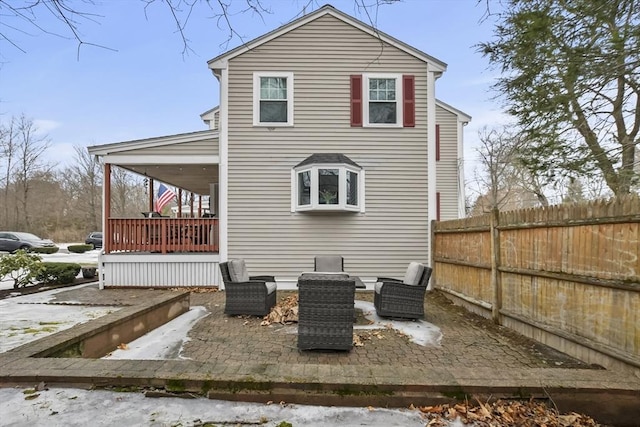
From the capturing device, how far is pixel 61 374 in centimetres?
270

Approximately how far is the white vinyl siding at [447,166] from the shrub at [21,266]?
11.7 m

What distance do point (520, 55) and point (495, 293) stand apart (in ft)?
10.9

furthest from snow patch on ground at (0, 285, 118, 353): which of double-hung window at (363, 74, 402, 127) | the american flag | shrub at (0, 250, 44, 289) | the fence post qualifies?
double-hung window at (363, 74, 402, 127)

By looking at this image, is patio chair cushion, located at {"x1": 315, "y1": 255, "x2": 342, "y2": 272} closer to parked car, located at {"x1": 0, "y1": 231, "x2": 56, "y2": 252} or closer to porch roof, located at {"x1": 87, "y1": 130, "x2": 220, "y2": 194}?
porch roof, located at {"x1": 87, "y1": 130, "x2": 220, "y2": 194}

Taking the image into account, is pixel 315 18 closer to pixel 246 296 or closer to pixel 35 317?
pixel 246 296

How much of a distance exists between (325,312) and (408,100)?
6295mm

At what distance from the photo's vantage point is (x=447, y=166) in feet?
42.1

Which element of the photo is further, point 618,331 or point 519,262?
point 519,262

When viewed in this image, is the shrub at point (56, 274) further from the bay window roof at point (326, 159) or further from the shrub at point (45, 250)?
the shrub at point (45, 250)

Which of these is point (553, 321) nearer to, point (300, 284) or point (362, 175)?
point (300, 284)

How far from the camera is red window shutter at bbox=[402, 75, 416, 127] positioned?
865 cm

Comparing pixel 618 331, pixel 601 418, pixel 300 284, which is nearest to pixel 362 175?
pixel 300 284

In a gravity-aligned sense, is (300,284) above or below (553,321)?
above

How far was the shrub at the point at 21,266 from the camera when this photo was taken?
8234 mm
